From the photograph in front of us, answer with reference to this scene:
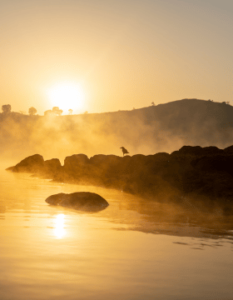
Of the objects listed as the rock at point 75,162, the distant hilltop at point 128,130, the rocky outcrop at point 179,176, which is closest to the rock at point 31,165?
the rock at point 75,162

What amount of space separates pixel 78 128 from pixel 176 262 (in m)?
123

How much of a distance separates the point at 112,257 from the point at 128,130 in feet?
376

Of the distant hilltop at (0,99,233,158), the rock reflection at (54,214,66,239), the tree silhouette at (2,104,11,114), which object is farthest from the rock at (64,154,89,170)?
the tree silhouette at (2,104,11,114)

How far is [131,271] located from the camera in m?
7.53

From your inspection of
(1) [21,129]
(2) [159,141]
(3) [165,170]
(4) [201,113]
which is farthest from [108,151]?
(3) [165,170]

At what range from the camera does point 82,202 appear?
1673 cm

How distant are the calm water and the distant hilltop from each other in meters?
91.1

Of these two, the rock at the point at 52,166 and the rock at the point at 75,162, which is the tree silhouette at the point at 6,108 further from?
the rock at the point at 75,162

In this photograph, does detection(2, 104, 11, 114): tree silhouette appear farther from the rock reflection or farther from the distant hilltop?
the rock reflection

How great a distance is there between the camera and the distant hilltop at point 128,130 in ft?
367

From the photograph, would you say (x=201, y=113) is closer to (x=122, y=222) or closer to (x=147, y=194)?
(x=147, y=194)

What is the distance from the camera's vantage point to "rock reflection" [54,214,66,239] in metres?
10.6

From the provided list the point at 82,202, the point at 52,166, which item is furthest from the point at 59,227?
the point at 52,166

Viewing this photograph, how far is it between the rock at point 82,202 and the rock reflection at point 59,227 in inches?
91.3
